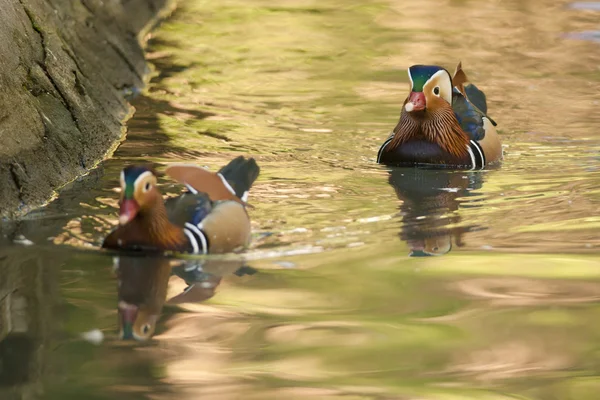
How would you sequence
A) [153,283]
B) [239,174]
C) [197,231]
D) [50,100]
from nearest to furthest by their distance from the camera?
1. [153,283]
2. [197,231]
3. [239,174]
4. [50,100]

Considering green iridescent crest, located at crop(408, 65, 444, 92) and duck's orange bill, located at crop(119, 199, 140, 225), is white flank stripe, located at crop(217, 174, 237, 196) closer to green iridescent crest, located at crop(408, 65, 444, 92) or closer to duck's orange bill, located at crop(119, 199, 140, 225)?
duck's orange bill, located at crop(119, 199, 140, 225)

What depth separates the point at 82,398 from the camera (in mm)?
5434

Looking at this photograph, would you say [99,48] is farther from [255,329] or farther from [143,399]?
[143,399]

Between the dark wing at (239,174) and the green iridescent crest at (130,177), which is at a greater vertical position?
the green iridescent crest at (130,177)

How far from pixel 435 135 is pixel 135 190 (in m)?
4.16

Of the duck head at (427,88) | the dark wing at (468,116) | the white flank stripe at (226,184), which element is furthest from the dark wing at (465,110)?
the white flank stripe at (226,184)

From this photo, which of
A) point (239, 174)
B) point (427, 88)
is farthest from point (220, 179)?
point (427, 88)

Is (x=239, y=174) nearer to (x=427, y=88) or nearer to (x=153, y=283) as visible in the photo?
(x=153, y=283)

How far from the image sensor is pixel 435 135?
10805mm

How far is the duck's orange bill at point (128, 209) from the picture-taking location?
A: 7172 mm

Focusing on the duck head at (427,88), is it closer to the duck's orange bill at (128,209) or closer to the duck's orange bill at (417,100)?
the duck's orange bill at (417,100)

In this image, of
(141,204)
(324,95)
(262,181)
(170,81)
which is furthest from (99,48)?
(141,204)

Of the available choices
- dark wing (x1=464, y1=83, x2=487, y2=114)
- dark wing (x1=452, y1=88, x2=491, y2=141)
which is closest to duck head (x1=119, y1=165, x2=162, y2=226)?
dark wing (x1=452, y1=88, x2=491, y2=141)

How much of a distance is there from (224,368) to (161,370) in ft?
0.90
